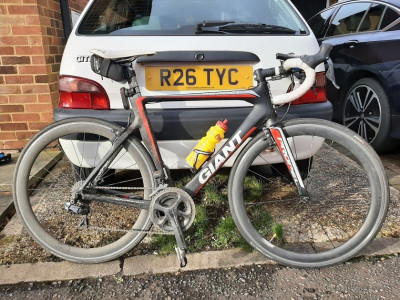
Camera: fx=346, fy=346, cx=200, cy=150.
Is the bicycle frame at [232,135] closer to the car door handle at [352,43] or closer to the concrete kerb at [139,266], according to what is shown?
the concrete kerb at [139,266]

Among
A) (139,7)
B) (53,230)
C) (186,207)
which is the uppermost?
(139,7)

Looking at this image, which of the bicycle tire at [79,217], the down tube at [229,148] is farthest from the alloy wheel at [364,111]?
the bicycle tire at [79,217]

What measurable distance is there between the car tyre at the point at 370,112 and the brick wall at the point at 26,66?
10.3 ft

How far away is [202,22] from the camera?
2.26 metres

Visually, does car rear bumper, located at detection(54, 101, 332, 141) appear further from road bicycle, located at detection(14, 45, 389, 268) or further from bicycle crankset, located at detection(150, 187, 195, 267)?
bicycle crankset, located at detection(150, 187, 195, 267)

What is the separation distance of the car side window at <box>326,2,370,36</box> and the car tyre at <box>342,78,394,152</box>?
87 centimetres

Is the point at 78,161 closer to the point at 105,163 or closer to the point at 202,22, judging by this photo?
the point at 105,163

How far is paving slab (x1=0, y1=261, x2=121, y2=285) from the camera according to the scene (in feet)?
6.09

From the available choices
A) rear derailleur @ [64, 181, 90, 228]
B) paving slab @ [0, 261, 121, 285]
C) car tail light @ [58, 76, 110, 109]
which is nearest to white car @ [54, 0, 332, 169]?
car tail light @ [58, 76, 110, 109]

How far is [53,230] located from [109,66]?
1.17 metres

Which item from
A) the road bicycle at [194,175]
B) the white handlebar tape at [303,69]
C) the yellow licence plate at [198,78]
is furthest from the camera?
the yellow licence plate at [198,78]

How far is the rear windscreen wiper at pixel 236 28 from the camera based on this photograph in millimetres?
2203

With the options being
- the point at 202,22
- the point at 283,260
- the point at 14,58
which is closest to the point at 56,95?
the point at 14,58

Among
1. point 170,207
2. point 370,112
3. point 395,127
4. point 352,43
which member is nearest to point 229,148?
point 170,207
